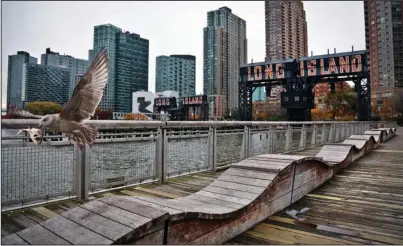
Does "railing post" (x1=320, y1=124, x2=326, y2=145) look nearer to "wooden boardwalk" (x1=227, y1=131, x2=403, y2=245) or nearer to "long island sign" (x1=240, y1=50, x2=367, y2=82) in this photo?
"wooden boardwalk" (x1=227, y1=131, x2=403, y2=245)

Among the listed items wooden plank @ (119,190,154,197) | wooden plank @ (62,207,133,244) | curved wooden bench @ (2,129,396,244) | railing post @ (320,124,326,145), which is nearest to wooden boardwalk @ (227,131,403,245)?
curved wooden bench @ (2,129,396,244)

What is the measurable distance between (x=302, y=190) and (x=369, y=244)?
1851 millimetres

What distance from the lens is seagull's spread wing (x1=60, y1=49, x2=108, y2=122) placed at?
1.83 meters

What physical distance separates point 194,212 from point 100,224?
0.87 m

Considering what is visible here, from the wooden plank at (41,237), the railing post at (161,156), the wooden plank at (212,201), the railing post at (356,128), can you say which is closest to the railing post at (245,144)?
the railing post at (161,156)

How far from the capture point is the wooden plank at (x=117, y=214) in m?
2.16

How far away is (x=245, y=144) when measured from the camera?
8023 mm

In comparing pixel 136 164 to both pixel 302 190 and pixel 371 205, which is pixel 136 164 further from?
pixel 371 205

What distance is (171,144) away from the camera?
18.9 ft

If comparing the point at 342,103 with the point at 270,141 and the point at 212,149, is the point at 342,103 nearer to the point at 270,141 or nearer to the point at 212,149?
the point at 270,141

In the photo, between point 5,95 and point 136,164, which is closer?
point 5,95

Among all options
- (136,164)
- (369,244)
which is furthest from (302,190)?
(136,164)

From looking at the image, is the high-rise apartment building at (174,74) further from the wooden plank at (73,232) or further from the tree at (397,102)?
the wooden plank at (73,232)

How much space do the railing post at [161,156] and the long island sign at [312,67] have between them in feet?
110
